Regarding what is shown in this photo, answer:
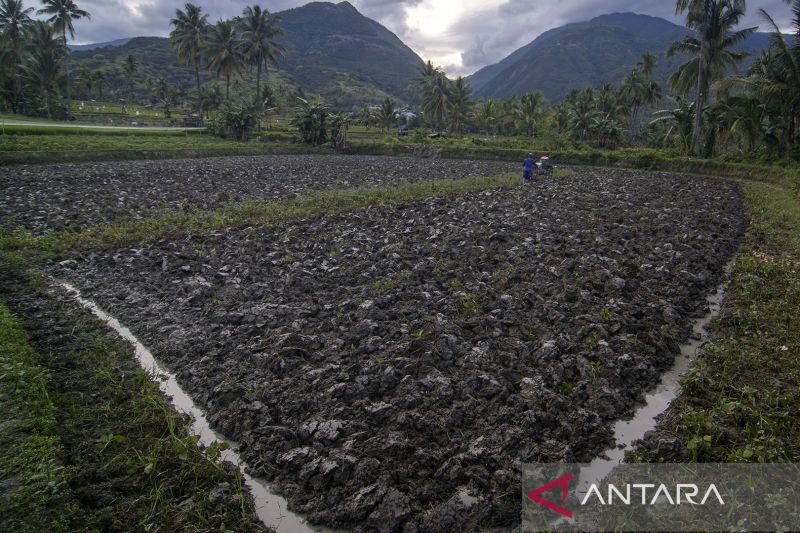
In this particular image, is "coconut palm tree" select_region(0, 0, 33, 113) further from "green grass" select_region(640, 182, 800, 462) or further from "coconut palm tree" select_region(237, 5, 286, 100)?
"green grass" select_region(640, 182, 800, 462)

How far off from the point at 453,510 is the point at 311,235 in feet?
32.9

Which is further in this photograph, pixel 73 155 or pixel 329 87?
pixel 329 87

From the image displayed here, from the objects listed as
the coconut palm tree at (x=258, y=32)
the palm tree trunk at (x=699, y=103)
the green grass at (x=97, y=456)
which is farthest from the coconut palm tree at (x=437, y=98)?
the green grass at (x=97, y=456)

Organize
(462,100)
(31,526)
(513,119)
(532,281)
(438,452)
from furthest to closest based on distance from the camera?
(513,119), (462,100), (532,281), (438,452), (31,526)

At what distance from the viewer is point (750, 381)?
19.1 ft

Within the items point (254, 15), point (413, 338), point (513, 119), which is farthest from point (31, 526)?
point (513, 119)

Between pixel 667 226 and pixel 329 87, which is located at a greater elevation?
pixel 329 87

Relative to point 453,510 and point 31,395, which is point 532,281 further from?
point 31,395

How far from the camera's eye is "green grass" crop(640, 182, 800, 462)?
4.69 m

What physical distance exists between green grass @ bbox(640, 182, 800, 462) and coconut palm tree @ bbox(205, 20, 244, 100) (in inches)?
2314

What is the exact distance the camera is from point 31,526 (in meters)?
3.62

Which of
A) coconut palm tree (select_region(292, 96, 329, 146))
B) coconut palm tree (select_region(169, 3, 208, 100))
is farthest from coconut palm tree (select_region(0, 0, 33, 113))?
coconut palm tree (select_region(292, 96, 329, 146))

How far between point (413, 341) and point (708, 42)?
36.7 metres

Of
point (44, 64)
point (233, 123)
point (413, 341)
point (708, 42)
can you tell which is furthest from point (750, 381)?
point (44, 64)
